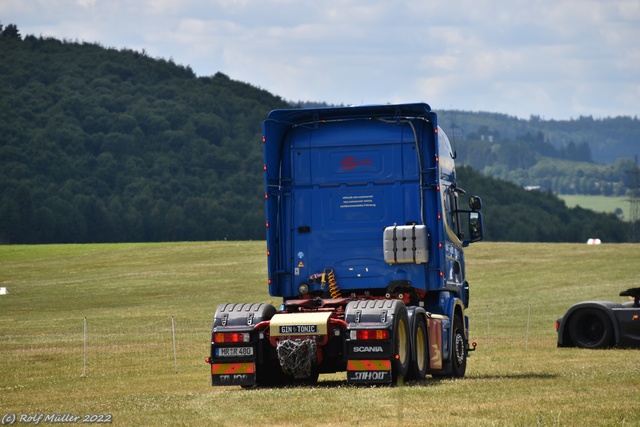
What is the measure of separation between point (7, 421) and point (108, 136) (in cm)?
12806

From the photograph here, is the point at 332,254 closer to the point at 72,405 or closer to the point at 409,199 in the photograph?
the point at 409,199

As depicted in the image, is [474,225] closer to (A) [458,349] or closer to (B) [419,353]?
(A) [458,349]

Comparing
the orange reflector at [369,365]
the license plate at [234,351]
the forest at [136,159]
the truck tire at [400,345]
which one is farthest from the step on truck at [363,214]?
the forest at [136,159]

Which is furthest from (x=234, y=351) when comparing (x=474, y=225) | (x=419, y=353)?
(x=474, y=225)

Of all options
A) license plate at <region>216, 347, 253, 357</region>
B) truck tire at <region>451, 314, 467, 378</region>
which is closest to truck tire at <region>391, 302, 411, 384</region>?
license plate at <region>216, 347, 253, 357</region>

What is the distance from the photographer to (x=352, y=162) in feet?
71.2

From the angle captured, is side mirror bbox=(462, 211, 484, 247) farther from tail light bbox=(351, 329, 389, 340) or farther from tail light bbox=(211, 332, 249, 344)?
tail light bbox=(211, 332, 249, 344)

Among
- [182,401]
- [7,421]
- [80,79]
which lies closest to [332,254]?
[182,401]

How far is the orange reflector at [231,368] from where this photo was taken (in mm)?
19562

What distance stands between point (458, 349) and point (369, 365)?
13.6 ft

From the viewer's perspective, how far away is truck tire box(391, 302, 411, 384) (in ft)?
62.3

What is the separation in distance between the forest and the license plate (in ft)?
315

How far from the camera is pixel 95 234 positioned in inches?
4719

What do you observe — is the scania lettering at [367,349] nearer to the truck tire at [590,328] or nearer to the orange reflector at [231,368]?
the orange reflector at [231,368]
